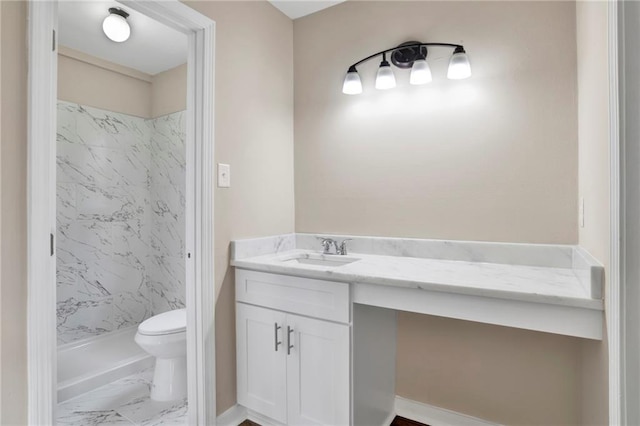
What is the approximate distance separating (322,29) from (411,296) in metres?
1.71

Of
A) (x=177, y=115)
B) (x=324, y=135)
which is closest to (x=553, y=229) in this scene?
(x=324, y=135)

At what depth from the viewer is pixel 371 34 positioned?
6.42ft

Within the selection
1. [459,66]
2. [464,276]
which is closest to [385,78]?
[459,66]

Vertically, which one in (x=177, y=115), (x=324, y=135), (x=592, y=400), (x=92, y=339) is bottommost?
(x=92, y=339)

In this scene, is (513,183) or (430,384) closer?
(513,183)

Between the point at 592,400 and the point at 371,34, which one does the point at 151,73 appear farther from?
the point at 592,400

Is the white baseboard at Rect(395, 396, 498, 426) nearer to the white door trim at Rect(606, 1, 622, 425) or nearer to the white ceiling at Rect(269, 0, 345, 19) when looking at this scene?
the white door trim at Rect(606, 1, 622, 425)

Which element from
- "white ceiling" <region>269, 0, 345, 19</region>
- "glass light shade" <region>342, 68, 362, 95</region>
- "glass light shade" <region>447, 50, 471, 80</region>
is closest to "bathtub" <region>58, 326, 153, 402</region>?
"glass light shade" <region>342, 68, 362, 95</region>

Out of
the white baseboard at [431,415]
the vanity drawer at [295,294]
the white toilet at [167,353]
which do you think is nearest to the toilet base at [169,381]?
the white toilet at [167,353]

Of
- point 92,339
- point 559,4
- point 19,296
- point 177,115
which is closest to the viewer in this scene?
point 19,296

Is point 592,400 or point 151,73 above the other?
point 151,73

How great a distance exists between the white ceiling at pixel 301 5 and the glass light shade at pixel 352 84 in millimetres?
509

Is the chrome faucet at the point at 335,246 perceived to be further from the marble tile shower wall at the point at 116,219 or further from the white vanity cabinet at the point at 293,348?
the marble tile shower wall at the point at 116,219

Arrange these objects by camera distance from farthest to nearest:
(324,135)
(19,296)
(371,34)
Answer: (324,135) < (371,34) < (19,296)
